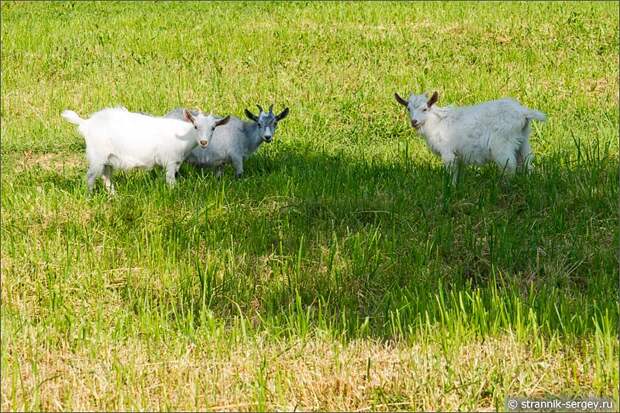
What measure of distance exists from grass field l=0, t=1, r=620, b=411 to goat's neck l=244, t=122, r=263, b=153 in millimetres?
237

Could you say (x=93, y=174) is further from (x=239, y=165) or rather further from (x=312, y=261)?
(x=312, y=261)

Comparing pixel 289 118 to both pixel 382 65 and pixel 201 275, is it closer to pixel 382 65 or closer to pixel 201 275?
pixel 382 65

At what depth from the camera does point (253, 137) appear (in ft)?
33.6

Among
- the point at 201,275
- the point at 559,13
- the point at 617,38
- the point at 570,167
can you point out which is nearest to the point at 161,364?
the point at 201,275

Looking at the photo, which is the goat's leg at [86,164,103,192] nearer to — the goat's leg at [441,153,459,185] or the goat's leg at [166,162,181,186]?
the goat's leg at [166,162,181,186]

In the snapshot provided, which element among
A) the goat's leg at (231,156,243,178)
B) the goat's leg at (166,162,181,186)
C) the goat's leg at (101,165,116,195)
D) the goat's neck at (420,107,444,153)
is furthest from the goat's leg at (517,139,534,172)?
the goat's leg at (101,165,116,195)

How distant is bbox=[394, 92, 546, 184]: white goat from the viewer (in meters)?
9.13

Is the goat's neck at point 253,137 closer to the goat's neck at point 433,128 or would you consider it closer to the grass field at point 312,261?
the grass field at point 312,261

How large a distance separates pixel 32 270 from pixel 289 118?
6552mm

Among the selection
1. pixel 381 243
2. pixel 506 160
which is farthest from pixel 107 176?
pixel 506 160

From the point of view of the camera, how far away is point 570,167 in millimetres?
9711

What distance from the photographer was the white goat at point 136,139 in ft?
29.0

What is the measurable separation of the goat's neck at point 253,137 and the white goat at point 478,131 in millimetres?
1652

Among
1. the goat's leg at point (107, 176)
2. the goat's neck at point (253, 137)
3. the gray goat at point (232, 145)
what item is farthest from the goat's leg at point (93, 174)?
the goat's neck at point (253, 137)
